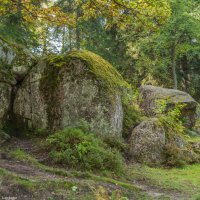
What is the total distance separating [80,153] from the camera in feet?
24.6

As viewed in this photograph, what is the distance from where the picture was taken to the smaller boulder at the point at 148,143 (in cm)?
963

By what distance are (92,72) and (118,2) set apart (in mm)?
3880

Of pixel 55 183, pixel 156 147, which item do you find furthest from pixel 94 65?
pixel 55 183

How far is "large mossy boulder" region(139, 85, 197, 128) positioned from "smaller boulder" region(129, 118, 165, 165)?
3.66m

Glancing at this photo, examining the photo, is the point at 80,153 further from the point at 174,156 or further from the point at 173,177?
the point at 174,156

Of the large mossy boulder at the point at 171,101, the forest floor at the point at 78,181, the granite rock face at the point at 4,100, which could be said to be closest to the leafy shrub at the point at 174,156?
the forest floor at the point at 78,181

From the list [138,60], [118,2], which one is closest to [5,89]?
[118,2]

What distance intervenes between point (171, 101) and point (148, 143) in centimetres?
458

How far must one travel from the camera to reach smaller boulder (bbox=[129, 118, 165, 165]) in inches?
379

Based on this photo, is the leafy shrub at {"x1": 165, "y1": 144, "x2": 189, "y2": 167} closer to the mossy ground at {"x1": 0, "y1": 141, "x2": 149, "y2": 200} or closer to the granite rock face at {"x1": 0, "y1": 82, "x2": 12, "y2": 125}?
the mossy ground at {"x1": 0, "y1": 141, "x2": 149, "y2": 200}

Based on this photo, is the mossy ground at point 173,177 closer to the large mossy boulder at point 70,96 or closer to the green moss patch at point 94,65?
the large mossy boulder at point 70,96

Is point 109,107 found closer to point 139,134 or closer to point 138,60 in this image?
point 139,134

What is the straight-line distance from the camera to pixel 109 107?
984cm

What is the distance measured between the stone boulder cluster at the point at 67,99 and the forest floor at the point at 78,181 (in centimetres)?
87
